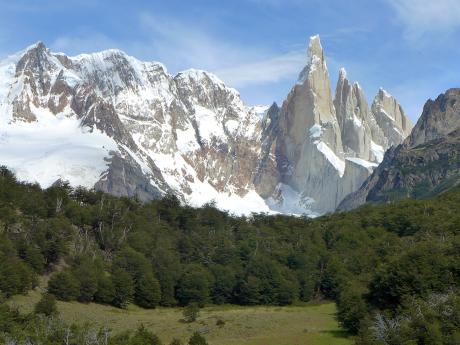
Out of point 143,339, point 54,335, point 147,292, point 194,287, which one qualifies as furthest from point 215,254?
point 54,335

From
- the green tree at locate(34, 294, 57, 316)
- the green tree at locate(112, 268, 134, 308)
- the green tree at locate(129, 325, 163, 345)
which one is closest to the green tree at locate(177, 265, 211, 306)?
the green tree at locate(112, 268, 134, 308)

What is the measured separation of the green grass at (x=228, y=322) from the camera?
278 ft

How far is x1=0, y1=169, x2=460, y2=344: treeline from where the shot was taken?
85000 mm

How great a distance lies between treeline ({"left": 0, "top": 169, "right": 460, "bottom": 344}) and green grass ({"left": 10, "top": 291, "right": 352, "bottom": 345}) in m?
3.54

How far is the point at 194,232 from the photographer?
154250 mm

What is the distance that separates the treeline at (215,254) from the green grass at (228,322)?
3536mm

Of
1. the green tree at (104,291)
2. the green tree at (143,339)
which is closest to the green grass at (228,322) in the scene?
the green tree at (104,291)

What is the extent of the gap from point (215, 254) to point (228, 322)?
45.7 metres

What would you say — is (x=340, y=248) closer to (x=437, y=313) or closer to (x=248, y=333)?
(x=248, y=333)

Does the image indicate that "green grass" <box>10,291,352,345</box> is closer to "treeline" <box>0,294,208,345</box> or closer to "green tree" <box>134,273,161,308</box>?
"green tree" <box>134,273,161,308</box>

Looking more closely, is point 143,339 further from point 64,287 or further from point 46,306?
point 64,287

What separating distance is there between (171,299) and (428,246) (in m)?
52.3

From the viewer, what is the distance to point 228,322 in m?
95.9

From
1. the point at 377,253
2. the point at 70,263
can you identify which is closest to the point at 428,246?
the point at 377,253
